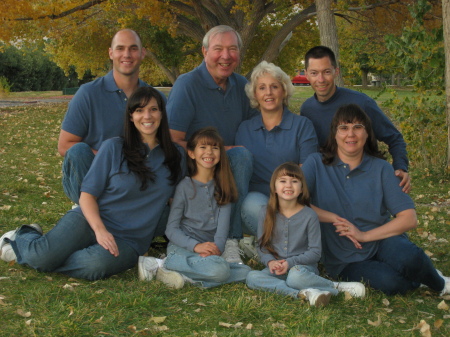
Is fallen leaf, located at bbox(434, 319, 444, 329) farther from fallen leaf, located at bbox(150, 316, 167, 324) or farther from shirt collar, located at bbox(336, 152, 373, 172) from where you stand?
fallen leaf, located at bbox(150, 316, 167, 324)

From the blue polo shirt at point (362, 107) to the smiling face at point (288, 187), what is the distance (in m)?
0.98

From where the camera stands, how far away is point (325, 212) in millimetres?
4484

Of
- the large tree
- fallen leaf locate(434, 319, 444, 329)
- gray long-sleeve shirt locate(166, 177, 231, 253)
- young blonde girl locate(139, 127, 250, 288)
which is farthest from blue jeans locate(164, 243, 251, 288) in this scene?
the large tree

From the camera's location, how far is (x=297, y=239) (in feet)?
14.4

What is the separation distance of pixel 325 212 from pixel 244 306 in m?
1.08

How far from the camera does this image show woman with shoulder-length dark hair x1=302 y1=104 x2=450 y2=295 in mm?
4332

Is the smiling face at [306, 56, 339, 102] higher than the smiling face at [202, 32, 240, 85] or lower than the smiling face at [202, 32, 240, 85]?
lower

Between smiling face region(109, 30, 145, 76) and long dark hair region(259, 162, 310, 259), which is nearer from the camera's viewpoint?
long dark hair region(259, 162, 310, 259)

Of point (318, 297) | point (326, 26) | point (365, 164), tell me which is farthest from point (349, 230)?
point (326, 26)

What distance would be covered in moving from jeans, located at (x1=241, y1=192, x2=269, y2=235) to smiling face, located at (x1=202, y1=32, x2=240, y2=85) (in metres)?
1.17

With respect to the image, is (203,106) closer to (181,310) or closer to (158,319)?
(181,310)

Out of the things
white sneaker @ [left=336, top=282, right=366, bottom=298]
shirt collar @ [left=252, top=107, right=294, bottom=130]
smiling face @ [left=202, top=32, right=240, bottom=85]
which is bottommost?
white sneaker @ [left=336, top=282, right=366, bottom=298]

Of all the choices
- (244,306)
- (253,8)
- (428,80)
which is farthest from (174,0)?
(244,306)

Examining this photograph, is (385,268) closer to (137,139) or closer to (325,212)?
(325,212)
